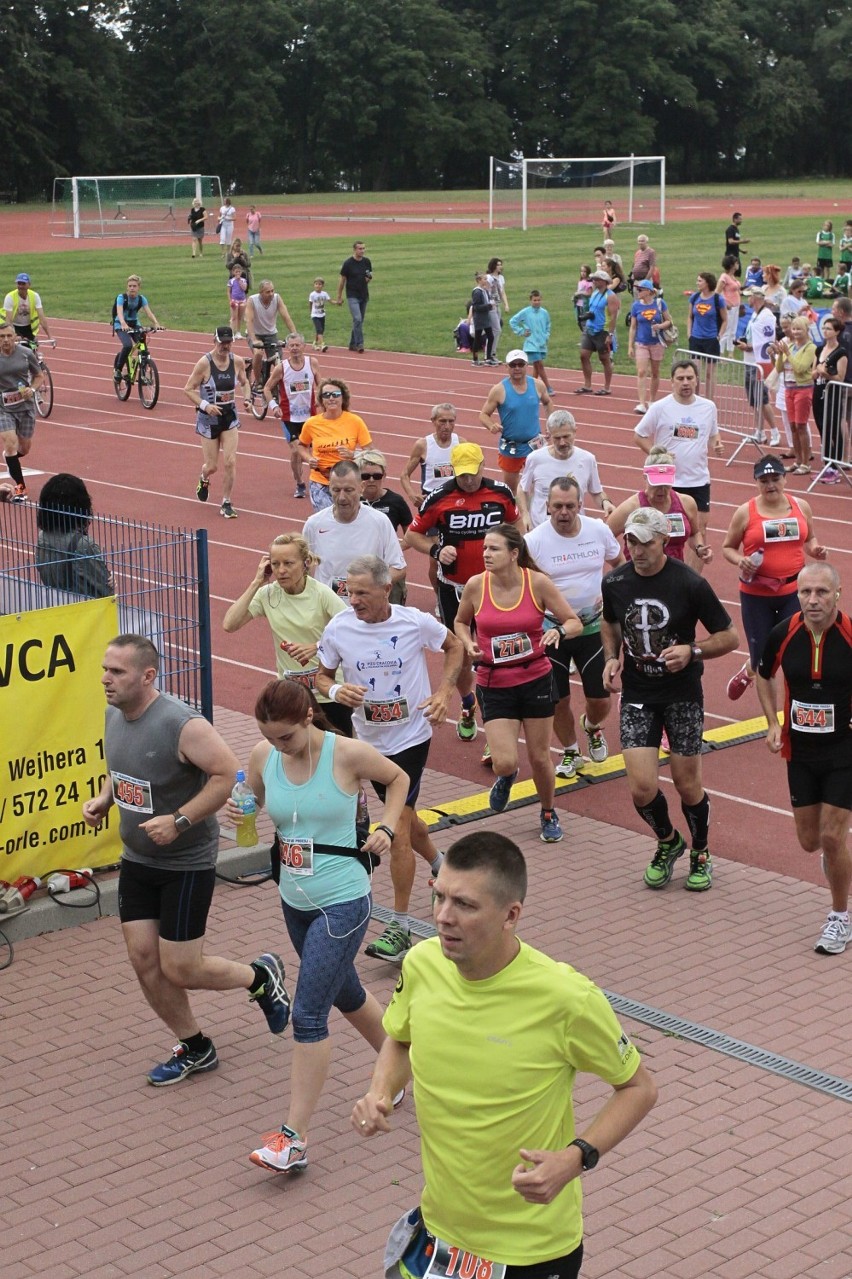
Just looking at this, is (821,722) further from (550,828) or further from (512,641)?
(550,828)

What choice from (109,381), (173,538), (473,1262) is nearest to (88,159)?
(109,381)

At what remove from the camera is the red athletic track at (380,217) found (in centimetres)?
5888

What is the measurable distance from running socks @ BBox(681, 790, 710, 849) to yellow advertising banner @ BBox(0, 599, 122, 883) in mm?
3215

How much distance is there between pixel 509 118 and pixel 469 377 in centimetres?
6284

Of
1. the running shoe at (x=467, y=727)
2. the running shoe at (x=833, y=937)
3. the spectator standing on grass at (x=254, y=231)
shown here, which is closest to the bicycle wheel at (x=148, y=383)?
the running shoe at (x=467, y=727)

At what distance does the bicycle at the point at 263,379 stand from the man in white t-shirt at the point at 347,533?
15542mm

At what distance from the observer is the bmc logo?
11289 millimetres

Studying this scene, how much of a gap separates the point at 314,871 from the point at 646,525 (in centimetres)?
319

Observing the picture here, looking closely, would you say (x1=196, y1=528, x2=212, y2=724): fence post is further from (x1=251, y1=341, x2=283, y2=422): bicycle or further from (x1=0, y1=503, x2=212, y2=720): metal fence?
(x1=251, y1=341, x2=283, y2=422): bicycle

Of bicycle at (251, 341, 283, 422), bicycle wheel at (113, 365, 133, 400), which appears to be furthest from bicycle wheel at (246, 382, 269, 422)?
bicycle wheel at (113, 365, 133, 400)

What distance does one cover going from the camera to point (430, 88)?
87.1 meters

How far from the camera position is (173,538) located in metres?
9.92

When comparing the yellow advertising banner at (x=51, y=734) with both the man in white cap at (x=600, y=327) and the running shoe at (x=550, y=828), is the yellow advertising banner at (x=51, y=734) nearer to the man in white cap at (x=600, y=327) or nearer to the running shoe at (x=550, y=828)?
the running shoe at (x=550, y=828)

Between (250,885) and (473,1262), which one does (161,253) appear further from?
Answer: (473,1262)
